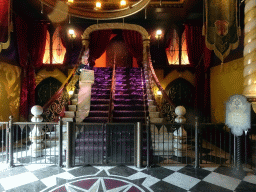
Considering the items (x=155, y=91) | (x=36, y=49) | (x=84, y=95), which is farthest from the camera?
(x=36, y=49)

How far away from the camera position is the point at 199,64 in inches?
321

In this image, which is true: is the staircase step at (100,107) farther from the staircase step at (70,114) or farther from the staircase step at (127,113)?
the staircase step at (70,114)

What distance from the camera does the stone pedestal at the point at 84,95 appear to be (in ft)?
18.7

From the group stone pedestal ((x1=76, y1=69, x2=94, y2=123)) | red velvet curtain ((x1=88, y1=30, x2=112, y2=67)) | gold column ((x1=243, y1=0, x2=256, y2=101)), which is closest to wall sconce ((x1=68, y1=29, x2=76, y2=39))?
red velvet curtain ((x1=88, y1=30, x2=112, y2=67))

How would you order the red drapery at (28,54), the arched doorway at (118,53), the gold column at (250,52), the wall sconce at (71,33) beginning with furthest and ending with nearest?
the arched doorway at (118,53)
the wall sconce at (71,33)
the red drapery at (28,54)
the gold column at (250,52)

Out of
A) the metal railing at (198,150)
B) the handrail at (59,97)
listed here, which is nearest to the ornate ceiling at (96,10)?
the metal railing at (198,150)

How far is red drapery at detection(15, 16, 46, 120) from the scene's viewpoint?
286 inches

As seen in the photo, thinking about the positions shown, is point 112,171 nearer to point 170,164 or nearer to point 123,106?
point 170,164

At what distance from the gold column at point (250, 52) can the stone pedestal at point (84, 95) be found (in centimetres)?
467

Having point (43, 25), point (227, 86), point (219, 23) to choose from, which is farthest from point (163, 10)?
point (43, 25)

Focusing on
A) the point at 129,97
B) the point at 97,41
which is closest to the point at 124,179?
the point at 129,97

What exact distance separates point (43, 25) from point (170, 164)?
27.5 ft

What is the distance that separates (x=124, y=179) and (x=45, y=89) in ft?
23.9

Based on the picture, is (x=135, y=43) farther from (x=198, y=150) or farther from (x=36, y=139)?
(x=198, y=150)
